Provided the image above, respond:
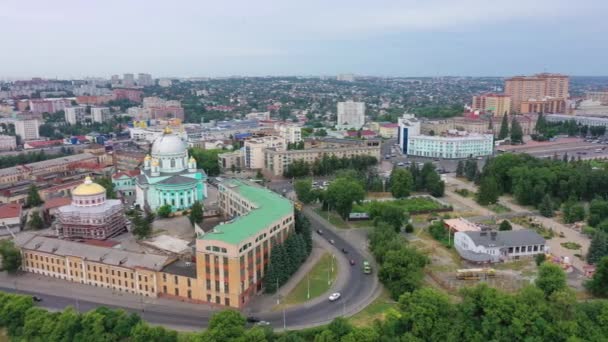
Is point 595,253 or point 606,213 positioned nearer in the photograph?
point 595,253

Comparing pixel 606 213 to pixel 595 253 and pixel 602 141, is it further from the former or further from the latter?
pixel 602 141

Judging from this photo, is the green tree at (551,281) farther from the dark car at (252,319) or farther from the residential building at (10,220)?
the residential building at (10,220)

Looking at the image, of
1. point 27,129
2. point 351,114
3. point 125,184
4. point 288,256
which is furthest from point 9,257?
point 351,114

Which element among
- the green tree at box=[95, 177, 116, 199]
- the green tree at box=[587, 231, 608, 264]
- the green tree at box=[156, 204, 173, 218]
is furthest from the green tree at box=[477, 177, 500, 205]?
the green tree at box=[95, 177, 116, 199]

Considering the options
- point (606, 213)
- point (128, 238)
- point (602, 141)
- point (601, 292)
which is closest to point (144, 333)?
point (128, 238)

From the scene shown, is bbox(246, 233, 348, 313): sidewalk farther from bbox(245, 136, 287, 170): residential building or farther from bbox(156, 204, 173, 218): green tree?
bbox(245, 136, 287, 170): residential building

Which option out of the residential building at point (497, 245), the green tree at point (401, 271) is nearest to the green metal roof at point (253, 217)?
the green tree at point (401, 271)
